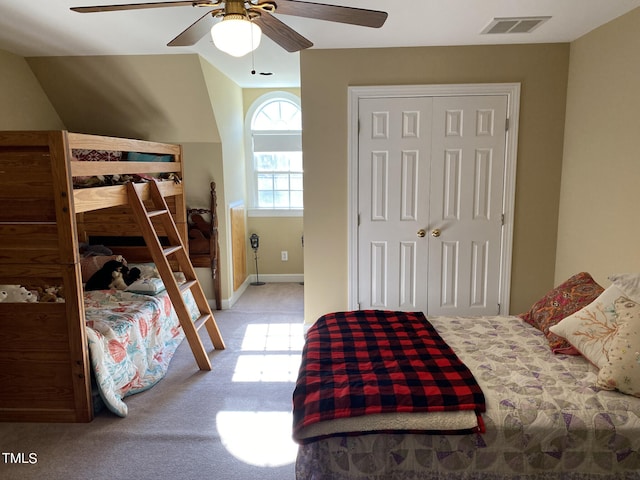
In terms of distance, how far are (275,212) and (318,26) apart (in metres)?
2.99

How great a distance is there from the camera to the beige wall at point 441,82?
3498 millimetres

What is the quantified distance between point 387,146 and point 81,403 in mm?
2780

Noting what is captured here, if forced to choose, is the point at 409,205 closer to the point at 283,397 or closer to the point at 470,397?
the point at 283,397

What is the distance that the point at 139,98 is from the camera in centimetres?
422

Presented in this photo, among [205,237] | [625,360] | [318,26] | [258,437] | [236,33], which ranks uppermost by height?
[318,26]

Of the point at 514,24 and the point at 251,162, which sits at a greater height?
the point at 514,24

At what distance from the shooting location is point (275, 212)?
571cm

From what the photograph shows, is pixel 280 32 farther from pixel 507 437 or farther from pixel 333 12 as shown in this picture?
pixel 507 437

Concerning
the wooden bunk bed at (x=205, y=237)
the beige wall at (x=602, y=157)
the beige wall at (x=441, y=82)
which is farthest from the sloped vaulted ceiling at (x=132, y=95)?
the beige wall at (x=602, y=157)

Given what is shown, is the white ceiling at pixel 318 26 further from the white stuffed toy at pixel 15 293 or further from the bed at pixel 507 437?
the bed at pixel 507 437

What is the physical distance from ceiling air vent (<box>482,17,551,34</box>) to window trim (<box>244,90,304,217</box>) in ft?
9.45

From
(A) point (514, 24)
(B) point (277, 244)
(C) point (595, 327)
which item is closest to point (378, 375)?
(C) point (595, 327)

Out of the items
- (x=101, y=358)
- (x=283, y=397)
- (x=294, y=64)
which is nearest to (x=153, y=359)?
(x=101, y=358)

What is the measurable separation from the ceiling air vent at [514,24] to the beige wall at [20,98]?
3.82 m
